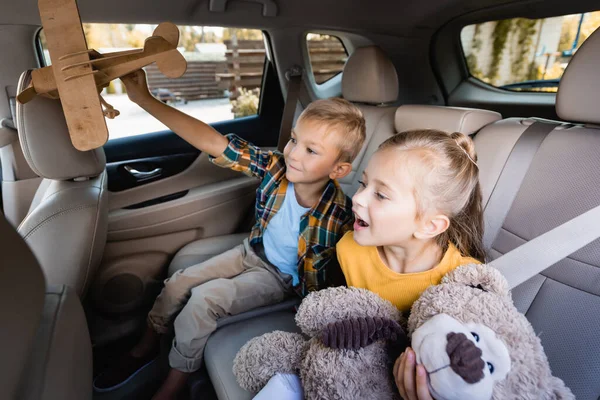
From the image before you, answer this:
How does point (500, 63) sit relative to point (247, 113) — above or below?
above

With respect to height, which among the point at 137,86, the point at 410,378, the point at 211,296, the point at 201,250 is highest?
the point at 137,86

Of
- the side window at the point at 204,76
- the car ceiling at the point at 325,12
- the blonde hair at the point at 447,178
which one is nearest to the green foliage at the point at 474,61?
the car ceiling at the point at 325,12

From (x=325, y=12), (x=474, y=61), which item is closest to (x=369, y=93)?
(x=325, y=12)

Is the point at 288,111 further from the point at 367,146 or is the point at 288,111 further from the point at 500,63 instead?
the point at 500,63

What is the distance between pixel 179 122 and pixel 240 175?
83 cm

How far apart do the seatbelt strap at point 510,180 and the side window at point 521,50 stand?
1917 mm

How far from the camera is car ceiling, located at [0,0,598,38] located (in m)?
1.79

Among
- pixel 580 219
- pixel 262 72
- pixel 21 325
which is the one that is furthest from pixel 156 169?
pixel 580 219

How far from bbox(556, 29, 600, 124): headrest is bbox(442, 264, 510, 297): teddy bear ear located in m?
0.64

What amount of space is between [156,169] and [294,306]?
1.11 meters

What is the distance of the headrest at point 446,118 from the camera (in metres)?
1.55

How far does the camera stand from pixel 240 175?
2.32m

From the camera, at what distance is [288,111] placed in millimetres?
2455

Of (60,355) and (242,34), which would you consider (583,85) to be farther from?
(242,34)
